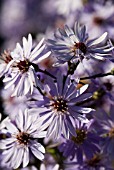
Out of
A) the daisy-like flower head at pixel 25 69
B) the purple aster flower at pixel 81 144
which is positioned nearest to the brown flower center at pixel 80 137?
the purple aster flower at pixel 81 144

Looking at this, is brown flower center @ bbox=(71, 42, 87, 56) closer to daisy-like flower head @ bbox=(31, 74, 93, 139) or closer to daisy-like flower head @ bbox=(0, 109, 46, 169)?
daisy-like flower head @ bbox=(31, 74, 93, 139)

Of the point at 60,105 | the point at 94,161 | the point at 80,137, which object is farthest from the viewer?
the point at 94,161

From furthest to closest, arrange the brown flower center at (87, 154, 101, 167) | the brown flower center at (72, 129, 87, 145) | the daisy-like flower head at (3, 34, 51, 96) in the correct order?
the brown flower center at (87, 154, 101, 167), the brown flower center at (72, 129, 87, 145), the daisy-like flower head at (3, 34, 51, 96)

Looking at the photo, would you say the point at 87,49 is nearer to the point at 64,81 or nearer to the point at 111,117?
the point at 64,81

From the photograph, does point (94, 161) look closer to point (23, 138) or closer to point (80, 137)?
point (80, 137)

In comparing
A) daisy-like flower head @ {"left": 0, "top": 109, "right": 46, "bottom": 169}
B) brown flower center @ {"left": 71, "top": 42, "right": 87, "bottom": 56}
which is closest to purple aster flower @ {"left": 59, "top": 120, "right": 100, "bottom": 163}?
daisy-like flower head @ {"left": 0, "top": 109, "right": 46, "bottom": 169}

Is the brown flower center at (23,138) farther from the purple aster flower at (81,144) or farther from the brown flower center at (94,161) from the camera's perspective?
the brown flower center at (94,161)

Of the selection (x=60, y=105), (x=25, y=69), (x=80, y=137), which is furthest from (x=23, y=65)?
(x=80, y=137)
